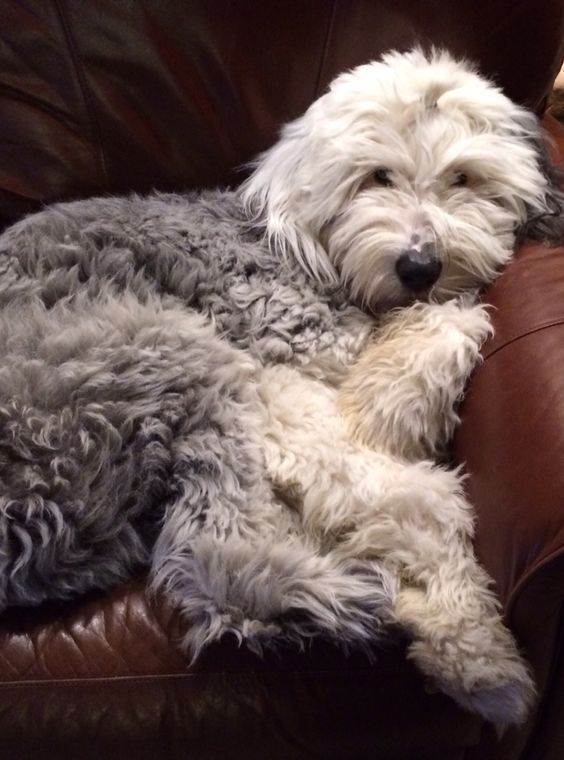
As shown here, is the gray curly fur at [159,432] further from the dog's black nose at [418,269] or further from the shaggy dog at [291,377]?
the dog's black nose at [418,269]

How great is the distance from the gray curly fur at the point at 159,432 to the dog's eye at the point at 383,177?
19 centimetres

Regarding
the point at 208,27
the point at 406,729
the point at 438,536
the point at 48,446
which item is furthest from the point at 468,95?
the point at 406,729

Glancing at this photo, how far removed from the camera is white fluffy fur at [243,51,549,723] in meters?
1.09

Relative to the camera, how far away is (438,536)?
1.06 metres

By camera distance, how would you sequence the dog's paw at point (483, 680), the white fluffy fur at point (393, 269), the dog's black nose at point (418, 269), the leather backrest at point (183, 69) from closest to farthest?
the dog's paw at point (483, 680) → the white fluffy fur at point (393, 269) → the dog's black nose at point (418, 269) → the leather backrest at point (183, 69)

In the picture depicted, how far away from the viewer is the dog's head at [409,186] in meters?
1.22

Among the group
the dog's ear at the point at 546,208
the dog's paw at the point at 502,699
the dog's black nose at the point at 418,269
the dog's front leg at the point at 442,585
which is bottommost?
the dog's paw at the point at 502,699

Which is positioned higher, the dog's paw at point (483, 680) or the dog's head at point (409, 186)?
the dog's head at point (409, 186)

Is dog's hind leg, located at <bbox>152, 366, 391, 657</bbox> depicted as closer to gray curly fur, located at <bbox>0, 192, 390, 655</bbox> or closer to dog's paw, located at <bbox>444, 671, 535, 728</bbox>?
gray curly fur, located at <bbox>0, 192, 390, 655</bbox>

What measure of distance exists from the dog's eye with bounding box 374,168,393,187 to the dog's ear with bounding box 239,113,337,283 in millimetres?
102

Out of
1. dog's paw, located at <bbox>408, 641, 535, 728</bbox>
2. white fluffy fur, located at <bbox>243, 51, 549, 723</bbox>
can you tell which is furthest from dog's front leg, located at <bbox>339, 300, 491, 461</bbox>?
dog's paw, located at <bbox>408, 641, 535, 728</bbox>

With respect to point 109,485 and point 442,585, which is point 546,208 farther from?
point 109,485

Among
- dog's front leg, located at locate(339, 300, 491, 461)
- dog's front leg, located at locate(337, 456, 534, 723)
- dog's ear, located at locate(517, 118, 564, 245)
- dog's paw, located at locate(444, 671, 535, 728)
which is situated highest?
dog's ear, located at locate(517, 118, 564, 245)

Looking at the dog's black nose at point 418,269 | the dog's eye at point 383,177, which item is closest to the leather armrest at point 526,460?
the dog's black nose at point 418,269
